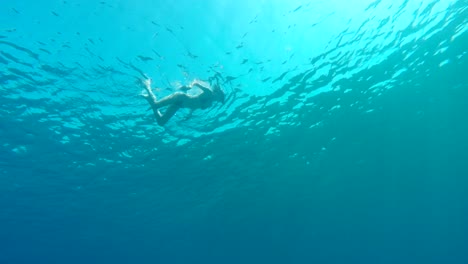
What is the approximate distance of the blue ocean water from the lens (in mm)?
11492

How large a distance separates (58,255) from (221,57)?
189ft

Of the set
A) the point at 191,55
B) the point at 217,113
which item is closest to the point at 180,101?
the point at 191,55

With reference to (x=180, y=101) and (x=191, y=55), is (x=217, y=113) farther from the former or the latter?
(x=180, y=101)

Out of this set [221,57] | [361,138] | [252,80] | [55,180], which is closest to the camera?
[221,57]

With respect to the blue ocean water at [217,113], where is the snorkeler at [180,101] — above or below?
below

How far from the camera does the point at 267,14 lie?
39.0 ft

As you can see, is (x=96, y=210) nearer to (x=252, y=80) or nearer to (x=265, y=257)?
(x=252, y=80)

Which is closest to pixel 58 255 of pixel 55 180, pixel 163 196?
pixel 163 196

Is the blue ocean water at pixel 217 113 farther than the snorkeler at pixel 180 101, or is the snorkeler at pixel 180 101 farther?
the blue ocean water at pixel 217 113

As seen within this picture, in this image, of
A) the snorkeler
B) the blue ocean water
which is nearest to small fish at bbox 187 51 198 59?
the blue ocean water

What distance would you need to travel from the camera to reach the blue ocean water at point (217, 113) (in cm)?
1149

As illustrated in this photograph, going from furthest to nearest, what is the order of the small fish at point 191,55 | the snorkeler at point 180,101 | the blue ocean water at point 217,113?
the small fish at point 191,55, the blue ocean water at point 217,113, the snorkeler at point 180,101

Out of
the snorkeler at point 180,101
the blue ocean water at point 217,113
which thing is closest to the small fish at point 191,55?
the blue ocean water at point 217,113

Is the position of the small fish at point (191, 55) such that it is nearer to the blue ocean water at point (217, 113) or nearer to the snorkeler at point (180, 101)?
the blue ocean water at point (217, 113)
